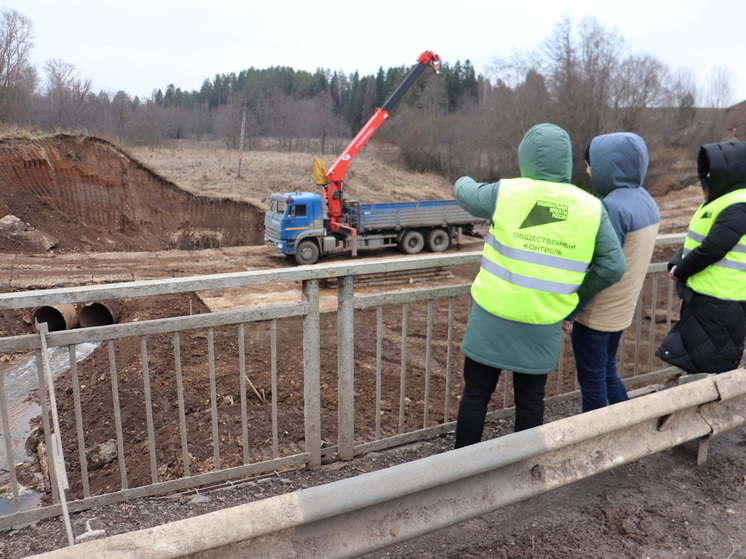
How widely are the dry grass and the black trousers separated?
74.4 feet

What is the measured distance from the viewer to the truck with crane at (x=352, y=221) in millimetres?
Result: 17984

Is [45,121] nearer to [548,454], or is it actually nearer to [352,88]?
[548,454]

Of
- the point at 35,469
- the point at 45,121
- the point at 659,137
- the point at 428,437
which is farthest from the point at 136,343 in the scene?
the point at 659,137

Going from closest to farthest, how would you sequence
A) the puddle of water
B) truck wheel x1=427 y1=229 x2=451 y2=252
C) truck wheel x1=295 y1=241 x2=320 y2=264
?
the puddle of water → truck wheel x1=295 y1=241 x2=320 y2=264 → truck wheel x1=427 y1=229 x2=451 y2=252

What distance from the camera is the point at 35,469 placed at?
684 centimetres

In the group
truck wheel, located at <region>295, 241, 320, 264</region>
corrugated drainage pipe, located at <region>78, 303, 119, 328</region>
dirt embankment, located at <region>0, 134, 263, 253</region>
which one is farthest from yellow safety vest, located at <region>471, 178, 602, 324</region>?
dirt embankment, located at <region>0, 134, 263, 253</region>

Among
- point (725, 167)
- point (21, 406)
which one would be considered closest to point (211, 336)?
point (725, 167)

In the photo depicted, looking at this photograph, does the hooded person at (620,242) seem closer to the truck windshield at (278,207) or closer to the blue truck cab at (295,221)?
the blue truck cab at (295,221)

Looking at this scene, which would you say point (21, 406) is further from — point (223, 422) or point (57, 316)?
point (223, 422)

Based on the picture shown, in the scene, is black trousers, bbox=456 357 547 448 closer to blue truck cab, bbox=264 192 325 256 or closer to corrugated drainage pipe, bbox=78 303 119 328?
corrugated drainage pipe, bbox=78 303 119 328

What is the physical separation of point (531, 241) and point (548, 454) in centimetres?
99

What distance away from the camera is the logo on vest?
120 inches

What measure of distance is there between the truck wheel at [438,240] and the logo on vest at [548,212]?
18.1 metres

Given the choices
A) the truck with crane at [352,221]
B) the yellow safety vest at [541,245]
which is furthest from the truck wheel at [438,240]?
the yellow safety vest at [541,245]
